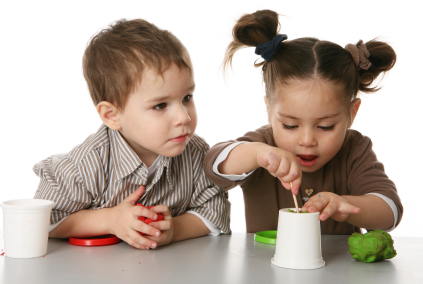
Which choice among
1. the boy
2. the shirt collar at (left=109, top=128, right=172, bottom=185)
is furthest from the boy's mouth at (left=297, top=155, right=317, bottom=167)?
the shirt collar at (left=109, top=128, right=172, bottom=185)

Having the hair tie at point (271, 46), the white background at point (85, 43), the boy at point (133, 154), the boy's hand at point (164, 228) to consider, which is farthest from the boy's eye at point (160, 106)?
the white background at point (85, 43)

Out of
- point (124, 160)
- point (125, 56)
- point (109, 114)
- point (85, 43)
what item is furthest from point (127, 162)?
point (85, 43)

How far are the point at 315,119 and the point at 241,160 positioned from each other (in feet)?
0.71

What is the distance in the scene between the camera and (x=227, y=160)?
1070mm

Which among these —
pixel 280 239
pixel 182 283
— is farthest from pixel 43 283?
pixel 280 239

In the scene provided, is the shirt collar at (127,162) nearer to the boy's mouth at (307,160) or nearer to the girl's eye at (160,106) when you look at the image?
the girl's eye at (160,106)

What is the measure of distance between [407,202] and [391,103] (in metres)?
0.54

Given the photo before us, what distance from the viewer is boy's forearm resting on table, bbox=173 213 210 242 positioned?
Result: 1.03 metres

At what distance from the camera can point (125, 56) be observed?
101 cm

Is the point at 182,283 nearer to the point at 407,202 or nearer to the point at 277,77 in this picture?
the point at 277,77

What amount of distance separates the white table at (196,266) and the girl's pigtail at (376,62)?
47cm

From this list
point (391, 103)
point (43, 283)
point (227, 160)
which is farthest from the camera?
point (391, 103)

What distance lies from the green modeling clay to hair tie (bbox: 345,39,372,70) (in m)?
Answer: 0.51

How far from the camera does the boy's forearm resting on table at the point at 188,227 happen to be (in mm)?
1031
